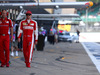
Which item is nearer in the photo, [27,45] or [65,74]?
[65,74]

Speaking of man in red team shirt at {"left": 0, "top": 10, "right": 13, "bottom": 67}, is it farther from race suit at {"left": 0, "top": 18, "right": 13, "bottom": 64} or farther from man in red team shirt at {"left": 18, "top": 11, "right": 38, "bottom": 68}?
man in red team shirt at {"left": 18, "top": 11, "right": 38, "bottom": 68}

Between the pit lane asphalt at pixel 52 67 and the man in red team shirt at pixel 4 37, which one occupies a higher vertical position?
the man in red team shirt at pixel 4 37

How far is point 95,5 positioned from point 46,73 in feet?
420

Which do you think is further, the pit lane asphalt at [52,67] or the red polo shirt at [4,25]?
the red polo shirt at [4,25]

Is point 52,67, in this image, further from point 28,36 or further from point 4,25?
point 4,25

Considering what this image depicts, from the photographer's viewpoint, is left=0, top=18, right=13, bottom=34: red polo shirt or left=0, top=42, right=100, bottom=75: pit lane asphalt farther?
left=0, top=18, right=13, bottom=34: red polo shirt

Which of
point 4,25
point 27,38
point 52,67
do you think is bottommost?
point 52,67

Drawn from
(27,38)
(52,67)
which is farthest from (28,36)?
(52,67)

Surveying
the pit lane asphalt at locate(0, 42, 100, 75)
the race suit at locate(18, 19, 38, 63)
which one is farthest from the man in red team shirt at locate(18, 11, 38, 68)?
the pit lane asphalt at locate(0, 42, 100, 75)

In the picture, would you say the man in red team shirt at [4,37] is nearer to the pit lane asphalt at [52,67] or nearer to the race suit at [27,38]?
the pit lane asphalt at [52,67]

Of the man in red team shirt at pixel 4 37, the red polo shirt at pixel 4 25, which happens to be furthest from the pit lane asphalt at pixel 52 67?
the red polo shirt at pixel 4 25

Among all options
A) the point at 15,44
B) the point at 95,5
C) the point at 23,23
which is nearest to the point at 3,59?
the point at 23,23

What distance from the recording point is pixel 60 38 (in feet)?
125

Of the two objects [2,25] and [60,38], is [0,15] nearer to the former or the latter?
[2,25]
